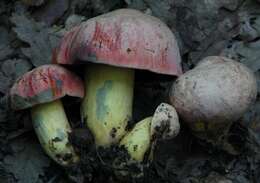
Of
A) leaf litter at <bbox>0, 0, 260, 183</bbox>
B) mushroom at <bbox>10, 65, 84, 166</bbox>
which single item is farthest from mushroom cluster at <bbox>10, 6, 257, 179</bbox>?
leaf litter at <bbox>0, 0, 260, 183</bbox>

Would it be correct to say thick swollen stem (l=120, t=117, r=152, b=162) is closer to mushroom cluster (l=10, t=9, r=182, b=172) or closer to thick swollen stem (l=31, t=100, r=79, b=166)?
mushroom cluster (l=10, t=9, r=182, b=172)

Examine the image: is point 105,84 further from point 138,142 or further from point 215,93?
point 215,93

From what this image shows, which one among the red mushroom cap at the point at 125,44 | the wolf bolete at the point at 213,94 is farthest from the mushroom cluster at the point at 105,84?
the wolf bolete at the point at 213,94

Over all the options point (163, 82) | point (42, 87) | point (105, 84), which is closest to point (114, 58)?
point (105, 84)

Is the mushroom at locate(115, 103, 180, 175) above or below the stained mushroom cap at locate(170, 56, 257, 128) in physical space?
below

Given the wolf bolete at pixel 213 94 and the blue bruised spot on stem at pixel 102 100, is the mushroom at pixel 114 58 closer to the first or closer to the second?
the blue bruised spot on stem at pixel 102 100

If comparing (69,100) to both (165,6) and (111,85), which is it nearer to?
(111,85)

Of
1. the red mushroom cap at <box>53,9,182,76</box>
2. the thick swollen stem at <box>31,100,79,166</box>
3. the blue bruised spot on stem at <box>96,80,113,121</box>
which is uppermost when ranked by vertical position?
the red mushroom cap at <box>53,9,182,76</box>

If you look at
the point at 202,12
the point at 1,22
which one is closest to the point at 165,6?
the point at 202,12

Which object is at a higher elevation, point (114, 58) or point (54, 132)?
point (114, 58)
